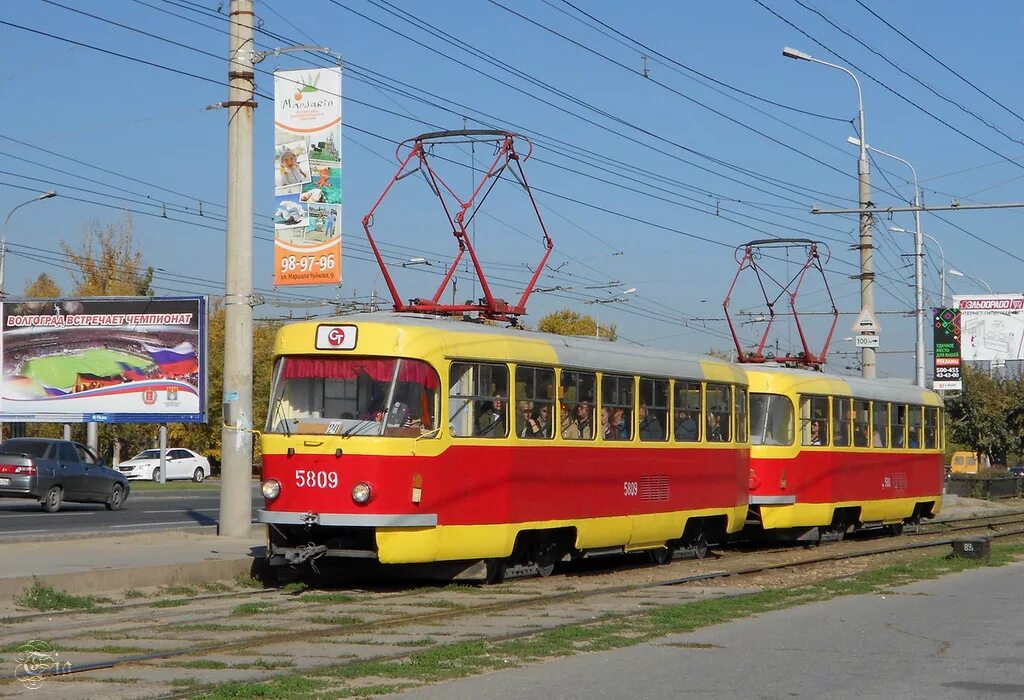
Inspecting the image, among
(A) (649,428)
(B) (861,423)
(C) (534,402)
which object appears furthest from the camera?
(B) (861,423)

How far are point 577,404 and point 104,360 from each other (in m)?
28.7

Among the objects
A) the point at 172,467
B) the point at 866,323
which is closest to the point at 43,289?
the point at 172,467

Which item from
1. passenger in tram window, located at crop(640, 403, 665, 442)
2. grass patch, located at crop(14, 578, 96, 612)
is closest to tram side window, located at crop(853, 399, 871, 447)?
passenger in tram window, located at crop(640, 403, 665, 442)

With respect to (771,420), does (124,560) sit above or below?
below

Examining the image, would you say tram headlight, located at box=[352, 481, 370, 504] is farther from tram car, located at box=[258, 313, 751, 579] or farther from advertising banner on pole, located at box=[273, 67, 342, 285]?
advertising banner on pole, located at box=[273, 67, 342, 285]

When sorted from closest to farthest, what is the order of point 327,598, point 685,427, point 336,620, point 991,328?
1. point 336,620
2. point 327,598
3. point 685,427
4. point 991,328

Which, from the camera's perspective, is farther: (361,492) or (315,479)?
(315,479)

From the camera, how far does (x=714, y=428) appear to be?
21.4 metres

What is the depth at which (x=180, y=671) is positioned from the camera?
9.75 m

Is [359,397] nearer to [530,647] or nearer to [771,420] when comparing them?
[530,647]

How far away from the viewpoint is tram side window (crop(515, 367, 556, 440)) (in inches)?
657

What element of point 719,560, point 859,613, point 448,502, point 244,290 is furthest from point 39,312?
point 859,613

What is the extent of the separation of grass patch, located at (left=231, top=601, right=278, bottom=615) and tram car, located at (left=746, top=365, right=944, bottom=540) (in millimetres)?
11732

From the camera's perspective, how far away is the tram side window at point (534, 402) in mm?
16688
